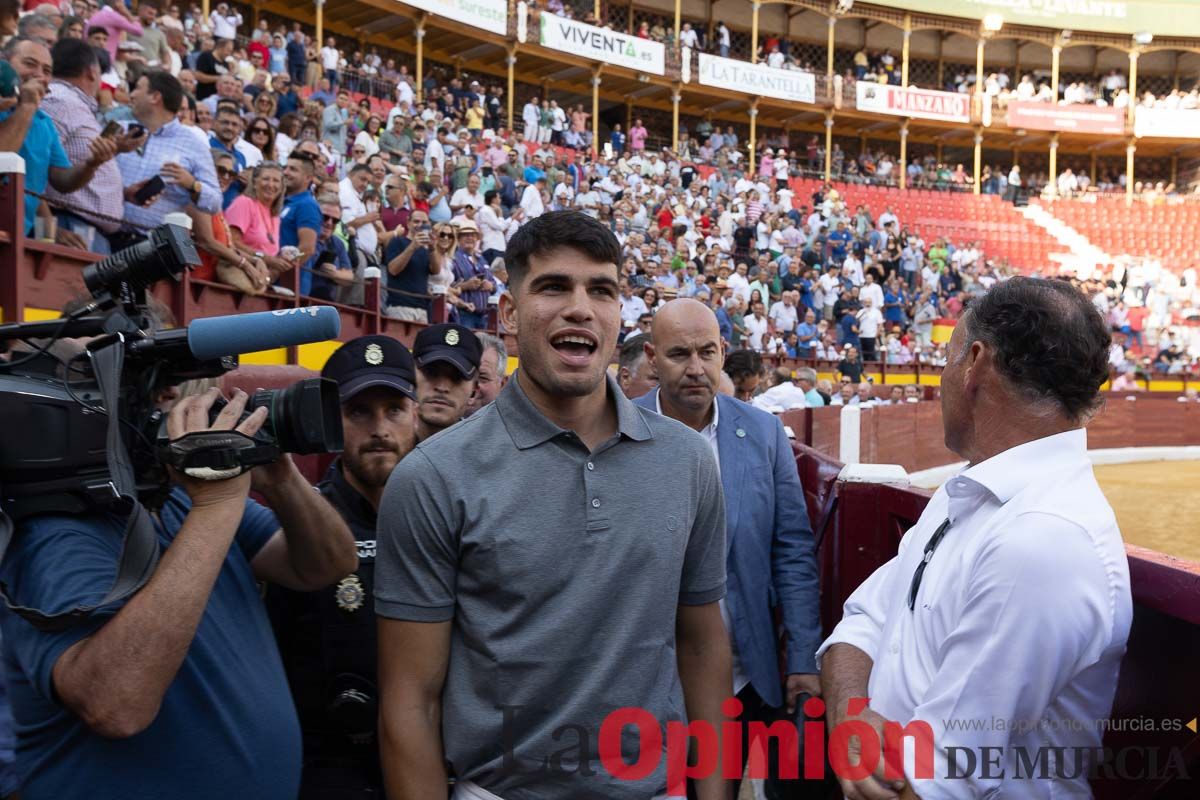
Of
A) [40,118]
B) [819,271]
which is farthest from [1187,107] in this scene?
[40,118]

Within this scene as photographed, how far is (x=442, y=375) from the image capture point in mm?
2811

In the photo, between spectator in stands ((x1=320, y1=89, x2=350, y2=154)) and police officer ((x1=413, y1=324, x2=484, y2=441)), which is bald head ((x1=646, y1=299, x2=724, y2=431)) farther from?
spectator in stands ((x1=320, y1=89, x2=350, y2=154))

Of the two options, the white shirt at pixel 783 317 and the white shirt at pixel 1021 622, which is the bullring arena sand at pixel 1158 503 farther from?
the white shirt at pixel 1021 622

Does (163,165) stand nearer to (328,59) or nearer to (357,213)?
(357,213)

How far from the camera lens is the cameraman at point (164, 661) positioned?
1356mm

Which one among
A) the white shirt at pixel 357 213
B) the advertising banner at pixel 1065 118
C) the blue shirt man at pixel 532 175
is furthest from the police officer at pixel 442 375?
the advertising banner at pixel 1065 118

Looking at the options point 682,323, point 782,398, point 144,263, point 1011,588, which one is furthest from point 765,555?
point 782,398

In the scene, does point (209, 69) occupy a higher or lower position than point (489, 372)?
higher

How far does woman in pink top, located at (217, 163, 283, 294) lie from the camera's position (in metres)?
6.11

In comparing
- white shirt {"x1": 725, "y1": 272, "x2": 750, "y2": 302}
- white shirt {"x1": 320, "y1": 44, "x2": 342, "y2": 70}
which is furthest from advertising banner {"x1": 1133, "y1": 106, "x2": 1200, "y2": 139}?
white shirt {"x1": 320, "y1": 44, "x2": 342, "y2": 70}

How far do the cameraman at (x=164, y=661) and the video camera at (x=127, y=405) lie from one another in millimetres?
36

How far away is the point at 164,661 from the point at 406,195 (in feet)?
29.2

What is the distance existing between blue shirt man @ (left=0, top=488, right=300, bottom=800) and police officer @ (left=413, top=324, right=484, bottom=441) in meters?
1.13

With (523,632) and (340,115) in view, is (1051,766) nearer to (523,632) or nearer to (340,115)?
(523,632)
